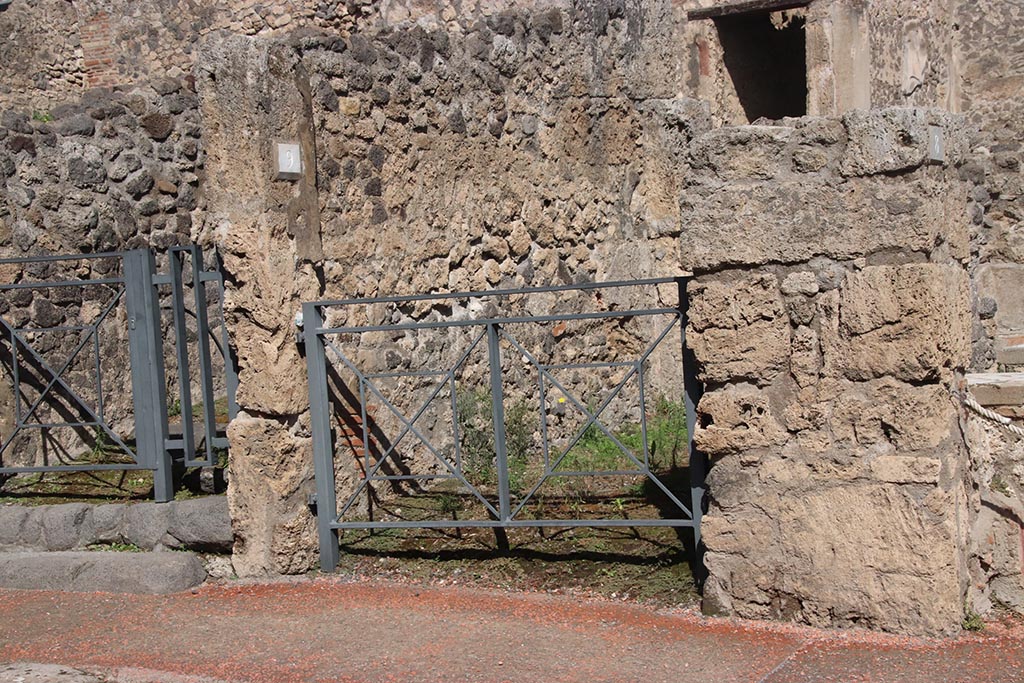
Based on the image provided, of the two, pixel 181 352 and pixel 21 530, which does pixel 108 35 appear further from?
pixel 21 530

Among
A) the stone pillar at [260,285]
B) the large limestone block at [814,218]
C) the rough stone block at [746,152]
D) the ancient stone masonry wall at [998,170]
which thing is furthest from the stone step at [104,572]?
the ancient stone masonry wall at [998,170]

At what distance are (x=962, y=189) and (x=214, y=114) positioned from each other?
3174 millimetres

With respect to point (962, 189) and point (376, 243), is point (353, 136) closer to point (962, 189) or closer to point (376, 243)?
point (376, 243)

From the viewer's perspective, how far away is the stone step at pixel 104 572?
17.3ft

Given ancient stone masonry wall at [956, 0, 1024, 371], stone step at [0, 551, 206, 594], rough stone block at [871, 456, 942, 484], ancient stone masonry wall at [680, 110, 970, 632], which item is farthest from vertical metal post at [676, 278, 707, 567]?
ancient stone masonry wall at [956, 0, 1024, 371]

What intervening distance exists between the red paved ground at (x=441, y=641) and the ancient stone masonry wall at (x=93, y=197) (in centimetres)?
232

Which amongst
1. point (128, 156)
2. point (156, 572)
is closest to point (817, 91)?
point (128, 156)

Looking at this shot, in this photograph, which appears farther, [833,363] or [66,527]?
[66,527]

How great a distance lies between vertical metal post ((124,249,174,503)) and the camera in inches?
226

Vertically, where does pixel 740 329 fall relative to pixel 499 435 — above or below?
above

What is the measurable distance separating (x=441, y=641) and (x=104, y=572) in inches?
74.6

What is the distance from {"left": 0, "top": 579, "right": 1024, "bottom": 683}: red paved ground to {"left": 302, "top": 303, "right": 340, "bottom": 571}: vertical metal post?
7.4 inches

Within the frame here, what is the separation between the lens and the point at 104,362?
7.41 metres

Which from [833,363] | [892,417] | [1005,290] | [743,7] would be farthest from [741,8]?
[892,417]
